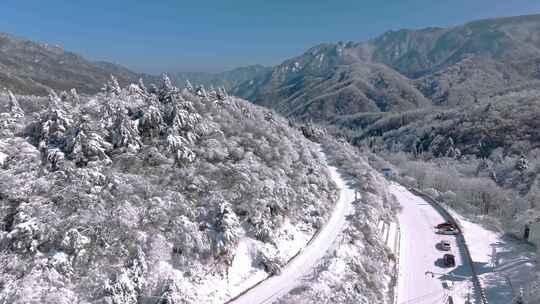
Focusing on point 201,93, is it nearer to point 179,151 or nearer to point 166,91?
point 166,91

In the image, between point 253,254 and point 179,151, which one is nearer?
point 253,254

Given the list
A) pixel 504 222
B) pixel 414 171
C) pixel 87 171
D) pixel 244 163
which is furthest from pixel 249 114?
pixel 414 171

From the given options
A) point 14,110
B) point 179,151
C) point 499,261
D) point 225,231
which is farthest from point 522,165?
point 14,110

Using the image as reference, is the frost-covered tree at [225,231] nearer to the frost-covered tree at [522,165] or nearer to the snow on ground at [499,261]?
the snow on ground at [499,261]

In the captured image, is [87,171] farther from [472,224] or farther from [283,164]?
[472,224]

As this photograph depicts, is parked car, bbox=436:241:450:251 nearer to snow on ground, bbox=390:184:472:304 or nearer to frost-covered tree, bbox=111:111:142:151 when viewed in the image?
snow on ground, bbox=390:184:472:304
